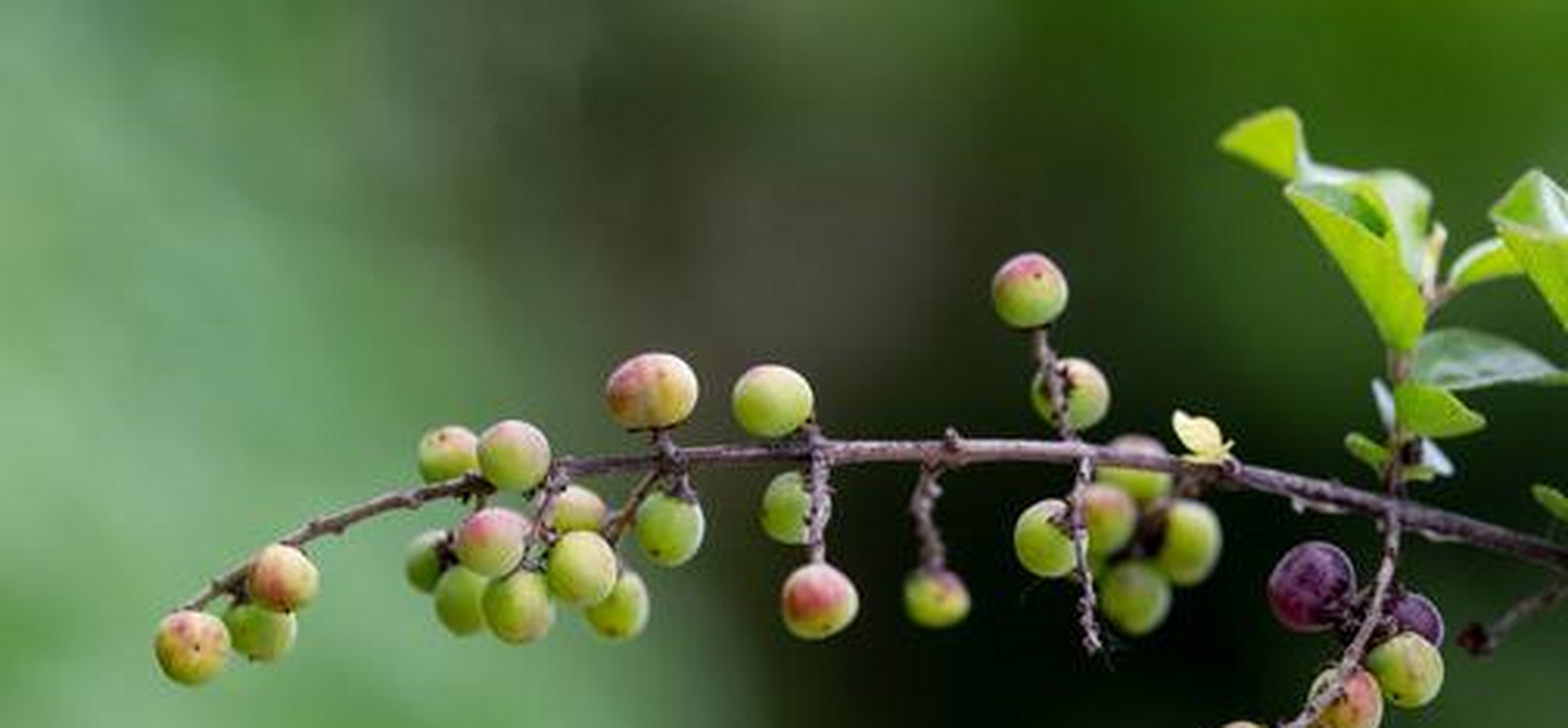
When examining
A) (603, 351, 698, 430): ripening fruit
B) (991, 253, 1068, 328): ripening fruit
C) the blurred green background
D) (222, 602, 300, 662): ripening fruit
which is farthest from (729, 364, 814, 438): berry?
the blurred green background

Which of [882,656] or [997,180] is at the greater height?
[997,180]

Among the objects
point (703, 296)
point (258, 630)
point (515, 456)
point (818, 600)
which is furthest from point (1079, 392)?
point (703, 296)

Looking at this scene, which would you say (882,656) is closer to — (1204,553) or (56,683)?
(56,683)

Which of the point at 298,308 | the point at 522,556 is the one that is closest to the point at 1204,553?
the point at 522,556

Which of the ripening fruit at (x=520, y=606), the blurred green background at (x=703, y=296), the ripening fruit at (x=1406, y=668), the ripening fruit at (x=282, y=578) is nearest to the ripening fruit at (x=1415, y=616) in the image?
the ripening fruit at (x=1406, y=668)

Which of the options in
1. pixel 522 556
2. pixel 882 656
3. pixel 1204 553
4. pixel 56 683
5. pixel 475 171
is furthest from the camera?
pixel 882 656

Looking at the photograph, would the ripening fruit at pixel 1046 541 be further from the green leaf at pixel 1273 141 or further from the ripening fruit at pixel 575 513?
the green leaf at pixel 1273 141

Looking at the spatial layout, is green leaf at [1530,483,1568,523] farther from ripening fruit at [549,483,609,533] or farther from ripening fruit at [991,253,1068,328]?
ripening fruit at [549,483,609,533]
